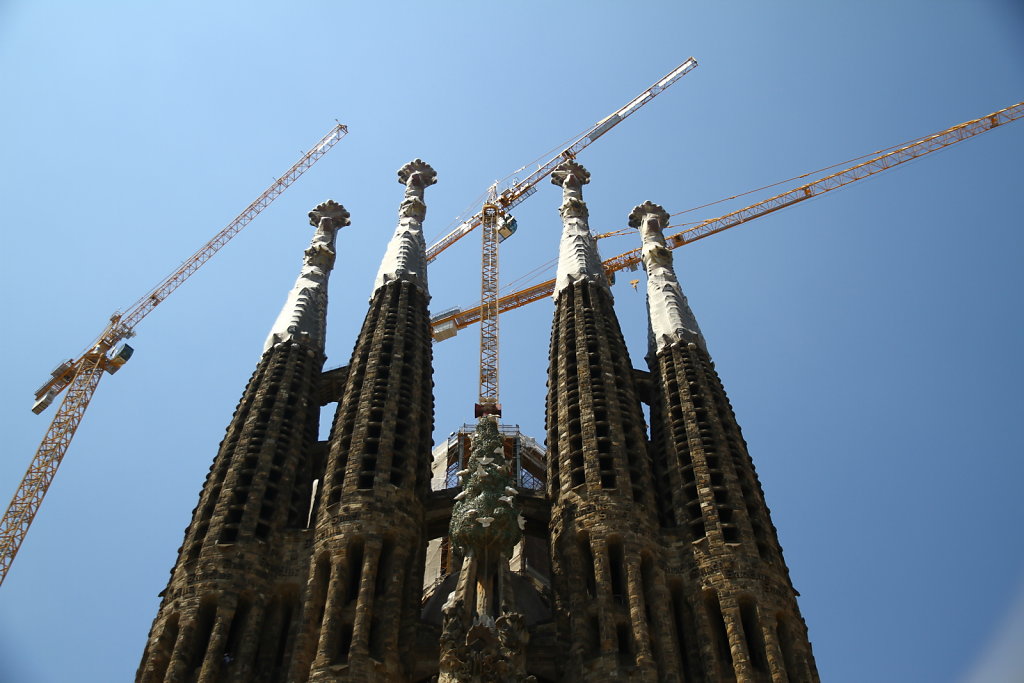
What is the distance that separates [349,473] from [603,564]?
31.4 ft

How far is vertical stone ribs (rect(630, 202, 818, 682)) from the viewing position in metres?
32.6

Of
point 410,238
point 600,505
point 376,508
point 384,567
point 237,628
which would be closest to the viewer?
point 237,628

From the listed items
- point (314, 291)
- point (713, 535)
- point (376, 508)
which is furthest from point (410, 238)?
point (713, 535)

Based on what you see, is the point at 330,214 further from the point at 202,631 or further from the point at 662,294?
the point at 202,631

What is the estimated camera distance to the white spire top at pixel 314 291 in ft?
154

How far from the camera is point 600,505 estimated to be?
37062mm

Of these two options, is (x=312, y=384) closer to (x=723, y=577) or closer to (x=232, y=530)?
(x=232, y=530)

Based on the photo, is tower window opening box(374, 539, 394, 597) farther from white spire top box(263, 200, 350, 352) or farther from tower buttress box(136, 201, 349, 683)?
white spire top box(263, 200, 350, 352)

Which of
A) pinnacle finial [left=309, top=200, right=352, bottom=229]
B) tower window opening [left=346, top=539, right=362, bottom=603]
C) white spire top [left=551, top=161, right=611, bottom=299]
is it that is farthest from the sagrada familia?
pinnacle finial [left=309, top=200, right=352, bottom=229]

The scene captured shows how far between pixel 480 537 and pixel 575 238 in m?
21.9

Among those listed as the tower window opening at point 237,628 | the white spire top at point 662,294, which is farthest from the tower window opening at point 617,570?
the white spire top at point 662,294

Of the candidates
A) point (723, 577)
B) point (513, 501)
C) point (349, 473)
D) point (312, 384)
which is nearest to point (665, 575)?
point (723, 577)

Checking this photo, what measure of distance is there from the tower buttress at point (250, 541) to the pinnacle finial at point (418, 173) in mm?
15919

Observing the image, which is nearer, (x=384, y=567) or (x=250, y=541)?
(x=250, y=541)
